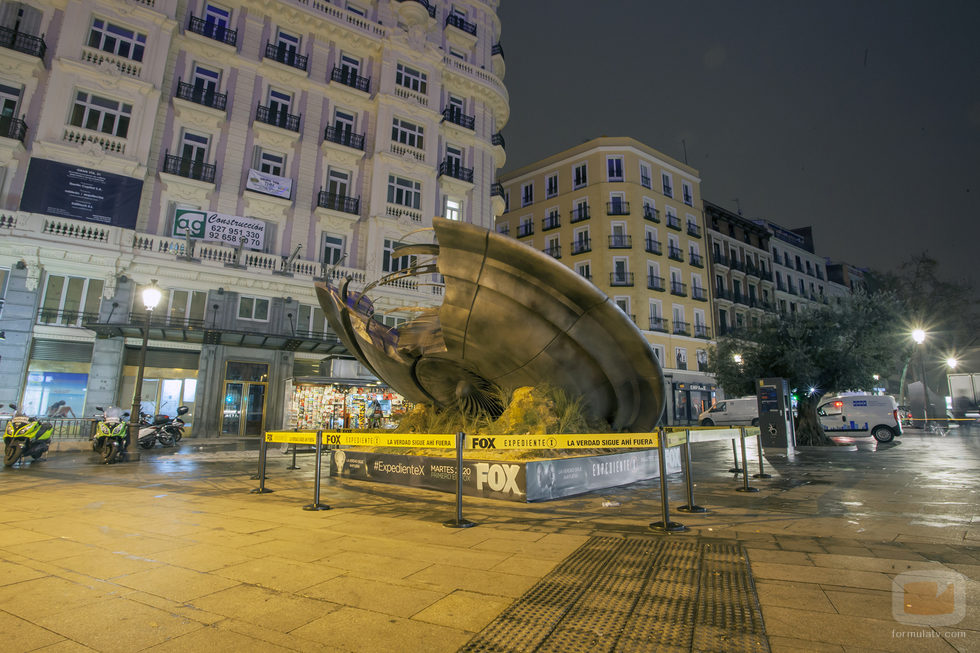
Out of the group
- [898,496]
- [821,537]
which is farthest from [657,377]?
[898,496]

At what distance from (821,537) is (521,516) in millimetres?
3370

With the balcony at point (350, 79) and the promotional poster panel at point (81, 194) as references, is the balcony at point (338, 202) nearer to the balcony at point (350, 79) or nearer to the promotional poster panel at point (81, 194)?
the balcony at point (350, 79)

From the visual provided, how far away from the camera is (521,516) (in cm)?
625

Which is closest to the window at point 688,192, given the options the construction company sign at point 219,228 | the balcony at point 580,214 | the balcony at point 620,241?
the balcony at point 620,241

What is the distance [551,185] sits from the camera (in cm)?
4400

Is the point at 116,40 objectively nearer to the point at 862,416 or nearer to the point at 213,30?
the point at 213,30

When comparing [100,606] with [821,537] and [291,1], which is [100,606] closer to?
[821,537]

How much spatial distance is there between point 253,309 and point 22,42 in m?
14.0

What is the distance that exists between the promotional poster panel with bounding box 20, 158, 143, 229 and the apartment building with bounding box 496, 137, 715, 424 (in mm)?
26469

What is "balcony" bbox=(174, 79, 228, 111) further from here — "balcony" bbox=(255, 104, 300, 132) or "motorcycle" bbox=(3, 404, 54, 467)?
"motorcycle" bbox=(3, 404, 54, 467)

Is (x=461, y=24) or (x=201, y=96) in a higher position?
(x=461, y=24)

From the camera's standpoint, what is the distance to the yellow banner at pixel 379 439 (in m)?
6.19
